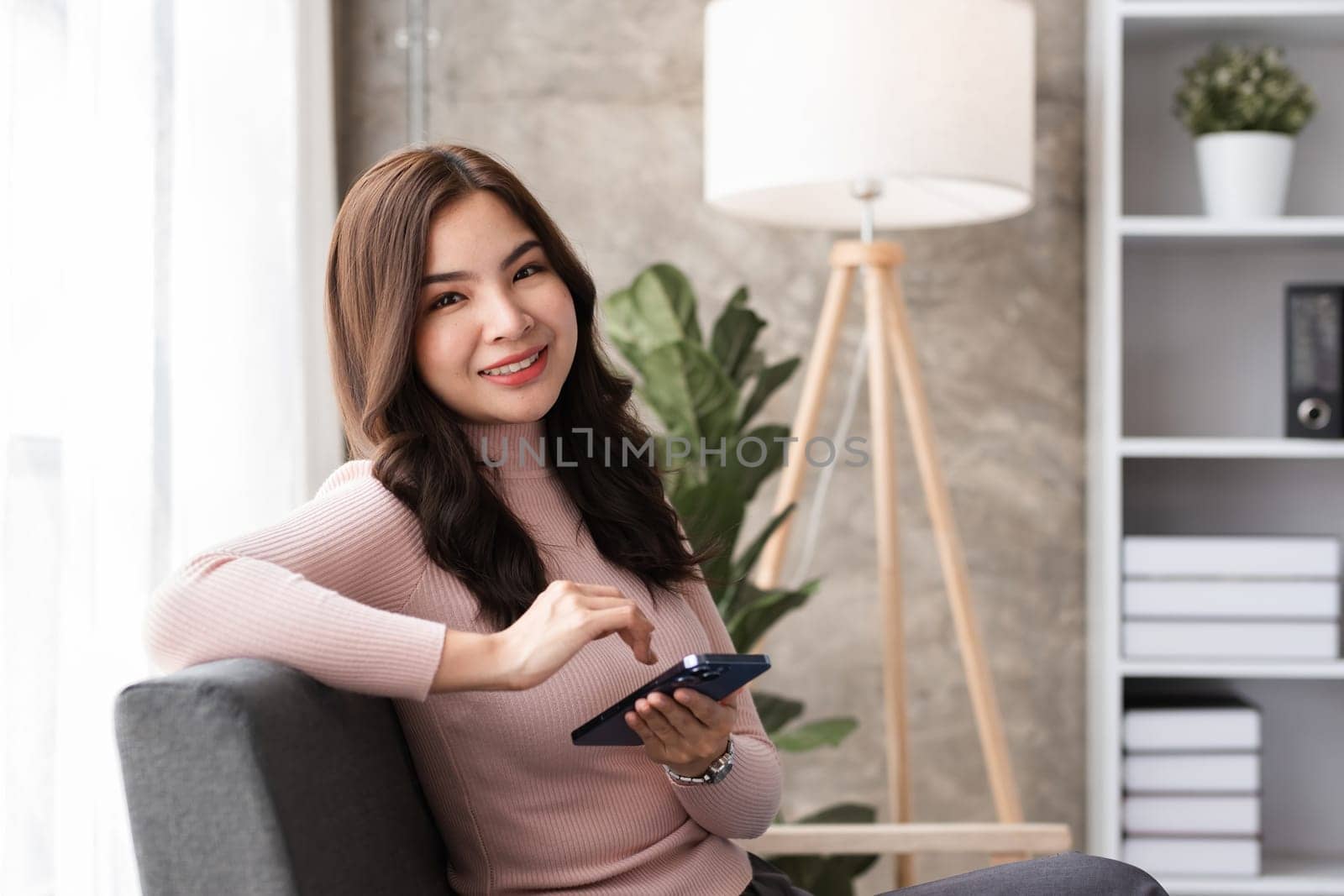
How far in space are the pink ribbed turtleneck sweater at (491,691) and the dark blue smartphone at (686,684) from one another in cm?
6

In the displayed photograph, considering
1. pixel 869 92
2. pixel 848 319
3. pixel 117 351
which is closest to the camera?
pixel 117 351

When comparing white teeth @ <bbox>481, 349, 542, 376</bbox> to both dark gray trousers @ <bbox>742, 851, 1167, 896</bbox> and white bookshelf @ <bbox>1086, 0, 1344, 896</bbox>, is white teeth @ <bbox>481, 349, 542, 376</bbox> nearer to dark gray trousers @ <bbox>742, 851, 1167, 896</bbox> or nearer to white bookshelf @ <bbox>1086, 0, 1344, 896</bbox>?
dark gray trousers @ <bbox>742, 851, 1167, 896</bbox>

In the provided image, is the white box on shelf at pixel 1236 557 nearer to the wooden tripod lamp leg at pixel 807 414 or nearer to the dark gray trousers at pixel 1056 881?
the wooden tripod lamp leg at pixel 807 414

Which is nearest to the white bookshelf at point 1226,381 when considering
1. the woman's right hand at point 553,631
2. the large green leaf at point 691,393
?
the large green leaf at point 691,393

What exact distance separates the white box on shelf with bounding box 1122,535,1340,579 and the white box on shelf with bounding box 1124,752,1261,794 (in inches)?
13.3

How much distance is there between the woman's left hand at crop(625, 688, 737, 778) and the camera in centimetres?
103

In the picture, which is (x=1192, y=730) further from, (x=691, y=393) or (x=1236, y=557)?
(x=691, y=393)

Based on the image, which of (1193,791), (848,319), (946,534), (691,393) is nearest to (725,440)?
(691,393)

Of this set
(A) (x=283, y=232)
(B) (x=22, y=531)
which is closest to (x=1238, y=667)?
(A) (x=283, y=232)

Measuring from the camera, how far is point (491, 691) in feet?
3.32

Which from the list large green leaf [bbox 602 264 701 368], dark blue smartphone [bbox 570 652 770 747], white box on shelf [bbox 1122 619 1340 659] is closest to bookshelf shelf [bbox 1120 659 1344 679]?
white box on shelf [bbox 1122 619 1340 659]

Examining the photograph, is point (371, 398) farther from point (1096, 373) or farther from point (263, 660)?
point (1096, 373)

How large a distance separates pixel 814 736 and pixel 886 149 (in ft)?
3.19

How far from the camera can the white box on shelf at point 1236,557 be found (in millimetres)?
2262
